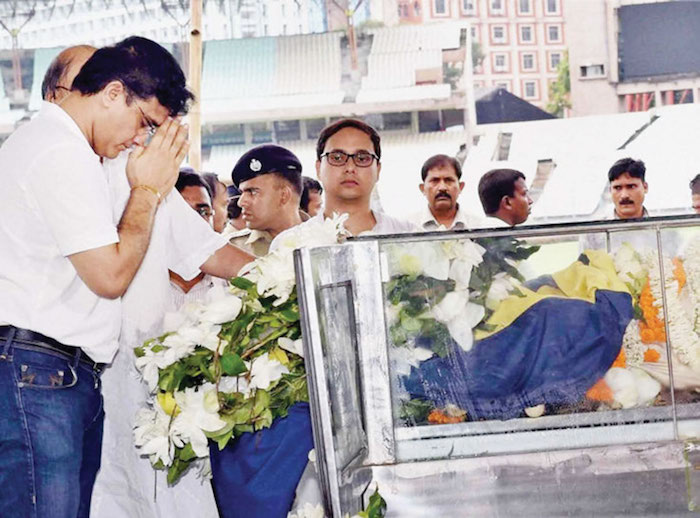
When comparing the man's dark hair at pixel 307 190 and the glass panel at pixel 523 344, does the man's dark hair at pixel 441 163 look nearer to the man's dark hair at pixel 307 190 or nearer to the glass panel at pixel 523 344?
the man's dark hair at pixel 307 190

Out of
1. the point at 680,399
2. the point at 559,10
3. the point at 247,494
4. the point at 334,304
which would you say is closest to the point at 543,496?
the point at 680,399

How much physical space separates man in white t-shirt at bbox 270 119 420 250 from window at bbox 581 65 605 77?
1167 cm

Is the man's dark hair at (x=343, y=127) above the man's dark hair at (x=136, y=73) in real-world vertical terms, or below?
below

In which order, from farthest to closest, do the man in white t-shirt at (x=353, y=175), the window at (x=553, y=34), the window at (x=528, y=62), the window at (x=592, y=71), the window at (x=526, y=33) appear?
the window at (x=526, y=33) → the window at (x=528, y=62) → the window at (x=553, y=34) → the window at (x=592, y=71) → the man in white t-shirt at (x=353, y=175)

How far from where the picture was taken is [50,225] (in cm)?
164

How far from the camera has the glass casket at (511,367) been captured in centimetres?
135

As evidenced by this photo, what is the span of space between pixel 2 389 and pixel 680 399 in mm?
991

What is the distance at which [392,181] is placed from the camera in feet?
48.3

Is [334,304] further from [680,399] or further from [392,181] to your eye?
[392,181]

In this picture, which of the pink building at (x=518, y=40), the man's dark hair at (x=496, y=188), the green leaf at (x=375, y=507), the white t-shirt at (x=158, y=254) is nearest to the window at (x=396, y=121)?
the pink building at (x=518, y=40)

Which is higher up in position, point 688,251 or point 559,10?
point 559,10

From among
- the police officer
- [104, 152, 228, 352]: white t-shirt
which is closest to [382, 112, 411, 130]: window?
the police officer


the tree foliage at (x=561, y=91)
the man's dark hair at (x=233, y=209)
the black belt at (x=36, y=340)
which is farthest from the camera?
the tree foliage at (x=561, y=91)

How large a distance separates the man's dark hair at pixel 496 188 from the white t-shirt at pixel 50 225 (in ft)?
7.34
